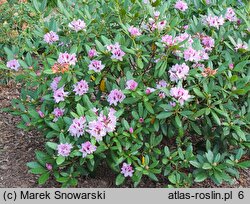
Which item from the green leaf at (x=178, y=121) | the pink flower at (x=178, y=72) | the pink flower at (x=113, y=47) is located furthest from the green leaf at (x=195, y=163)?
the pink flower at (x=113, y=47)

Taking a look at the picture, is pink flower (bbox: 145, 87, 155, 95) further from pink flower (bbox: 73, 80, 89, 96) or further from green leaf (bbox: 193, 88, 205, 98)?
pink flower (bbox: 73, 80, 89, 96)

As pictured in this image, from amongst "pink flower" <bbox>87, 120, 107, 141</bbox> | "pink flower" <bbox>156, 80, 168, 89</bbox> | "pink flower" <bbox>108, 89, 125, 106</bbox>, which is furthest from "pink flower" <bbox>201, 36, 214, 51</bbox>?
"pink flower" <bbox>87, 120, 107, 141</bbox>

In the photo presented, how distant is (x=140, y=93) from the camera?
3.10 m

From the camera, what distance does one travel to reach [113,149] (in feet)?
10.1

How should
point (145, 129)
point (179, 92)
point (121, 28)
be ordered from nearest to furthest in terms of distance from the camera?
1. point (179, 92)
2. point (145, 129)
3. point (121, 28)

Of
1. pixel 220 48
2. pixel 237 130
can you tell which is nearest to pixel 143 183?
pixel 237 130

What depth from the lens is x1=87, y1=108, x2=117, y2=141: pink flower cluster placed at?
2947 mm

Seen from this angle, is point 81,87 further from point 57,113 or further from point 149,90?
point 149,90

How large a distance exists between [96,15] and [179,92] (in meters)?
0.91

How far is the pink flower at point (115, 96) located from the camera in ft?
10.3

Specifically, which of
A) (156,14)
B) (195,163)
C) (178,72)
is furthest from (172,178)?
(156,14)

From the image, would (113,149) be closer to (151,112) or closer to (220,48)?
(151,112)

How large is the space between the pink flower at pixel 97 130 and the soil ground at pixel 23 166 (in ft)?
2.18

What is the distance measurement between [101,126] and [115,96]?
0.88ft
